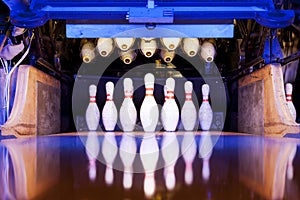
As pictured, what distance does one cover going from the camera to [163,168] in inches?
34.6

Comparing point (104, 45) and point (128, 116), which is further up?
point (104, 45)

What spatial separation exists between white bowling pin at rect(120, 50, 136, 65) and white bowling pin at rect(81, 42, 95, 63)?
0.21 meters

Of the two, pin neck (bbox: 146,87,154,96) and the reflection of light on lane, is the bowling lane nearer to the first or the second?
the reflection of light on lane

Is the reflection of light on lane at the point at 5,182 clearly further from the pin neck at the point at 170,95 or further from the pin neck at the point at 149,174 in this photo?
the pin neck at the point at 170,95

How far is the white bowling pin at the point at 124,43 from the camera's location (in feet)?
8.15

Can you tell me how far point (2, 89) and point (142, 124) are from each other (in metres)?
0.91

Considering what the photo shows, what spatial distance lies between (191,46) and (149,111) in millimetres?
530

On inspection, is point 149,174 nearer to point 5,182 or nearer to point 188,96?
point 5,182

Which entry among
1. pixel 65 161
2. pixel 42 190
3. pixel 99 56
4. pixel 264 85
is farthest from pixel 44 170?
pixel 99 56

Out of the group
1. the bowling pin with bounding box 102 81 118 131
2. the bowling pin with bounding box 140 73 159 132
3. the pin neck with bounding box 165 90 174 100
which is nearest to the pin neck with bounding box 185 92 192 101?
the pin neck with bounding box 165 90 174 100

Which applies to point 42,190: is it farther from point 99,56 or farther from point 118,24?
point 99,56

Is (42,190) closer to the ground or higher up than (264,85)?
closer to the ground

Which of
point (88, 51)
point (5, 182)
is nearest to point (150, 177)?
point (5, 182)

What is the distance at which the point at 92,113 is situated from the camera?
2604 millimetres
